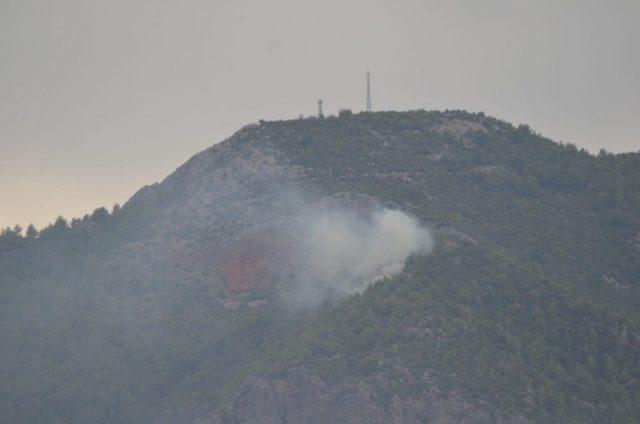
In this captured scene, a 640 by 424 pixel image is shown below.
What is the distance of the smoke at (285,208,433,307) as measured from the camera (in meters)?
187

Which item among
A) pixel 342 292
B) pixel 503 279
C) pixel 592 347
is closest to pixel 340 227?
pixel 342 292

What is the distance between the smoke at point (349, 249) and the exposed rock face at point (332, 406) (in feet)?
70.6

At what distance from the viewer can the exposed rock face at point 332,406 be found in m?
158

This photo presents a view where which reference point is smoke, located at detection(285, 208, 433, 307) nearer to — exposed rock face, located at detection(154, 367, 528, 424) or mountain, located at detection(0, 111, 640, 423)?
mountain, located at detection(0, 111, 640, 423)

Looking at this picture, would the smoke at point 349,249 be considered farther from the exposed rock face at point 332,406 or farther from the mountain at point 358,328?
the exposed rock face at point 332,406

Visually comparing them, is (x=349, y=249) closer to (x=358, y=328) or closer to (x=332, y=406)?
(x=358, y=328)

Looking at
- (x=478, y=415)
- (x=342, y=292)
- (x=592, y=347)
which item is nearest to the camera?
(x=478, y=415)

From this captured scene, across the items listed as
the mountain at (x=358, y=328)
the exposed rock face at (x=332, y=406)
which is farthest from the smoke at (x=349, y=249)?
the exposed rock face at (x=332, y=406)

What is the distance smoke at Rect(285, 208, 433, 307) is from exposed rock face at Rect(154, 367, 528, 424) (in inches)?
847

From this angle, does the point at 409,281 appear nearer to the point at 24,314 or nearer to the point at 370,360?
the point at 370,360

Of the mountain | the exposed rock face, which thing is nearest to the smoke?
the mountain

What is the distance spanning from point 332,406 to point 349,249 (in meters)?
34.6

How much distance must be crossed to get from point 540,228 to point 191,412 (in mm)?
47506

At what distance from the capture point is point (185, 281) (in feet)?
650
